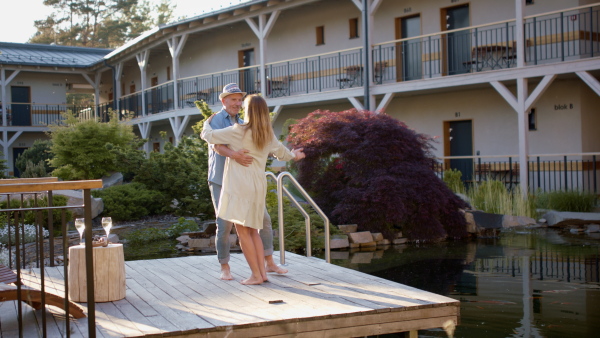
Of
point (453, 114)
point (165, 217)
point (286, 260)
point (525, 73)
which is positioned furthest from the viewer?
point (453, 114)

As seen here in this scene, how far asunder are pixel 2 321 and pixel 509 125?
14.4 meters

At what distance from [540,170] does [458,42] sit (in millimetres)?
3930

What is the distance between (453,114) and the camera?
18.0 m

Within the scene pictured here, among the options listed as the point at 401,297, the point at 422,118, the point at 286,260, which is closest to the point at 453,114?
the point at 422,118

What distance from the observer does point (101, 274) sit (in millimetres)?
5031

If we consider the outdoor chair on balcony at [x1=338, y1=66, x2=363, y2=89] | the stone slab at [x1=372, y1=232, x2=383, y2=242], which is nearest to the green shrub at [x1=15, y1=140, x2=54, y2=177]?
the outdoor chair on balcony at [x1=338, y1=66, x2=363, y2=89]

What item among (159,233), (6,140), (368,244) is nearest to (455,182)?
(368,244)

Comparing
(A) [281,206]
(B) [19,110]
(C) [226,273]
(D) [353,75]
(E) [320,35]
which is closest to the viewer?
(C) [226,273]

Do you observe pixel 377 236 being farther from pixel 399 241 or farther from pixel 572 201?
pixel 572 201

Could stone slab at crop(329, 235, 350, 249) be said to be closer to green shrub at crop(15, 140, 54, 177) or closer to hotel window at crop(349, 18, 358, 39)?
hotel window at crop(349, 18, 358, 39)

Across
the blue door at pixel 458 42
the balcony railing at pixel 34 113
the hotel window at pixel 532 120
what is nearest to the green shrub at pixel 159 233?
the blue door at pixel 458 42

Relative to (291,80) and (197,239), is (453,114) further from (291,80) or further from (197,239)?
(197,239)

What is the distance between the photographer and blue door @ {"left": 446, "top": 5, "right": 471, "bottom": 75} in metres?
17.1

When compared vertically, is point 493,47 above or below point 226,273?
above
